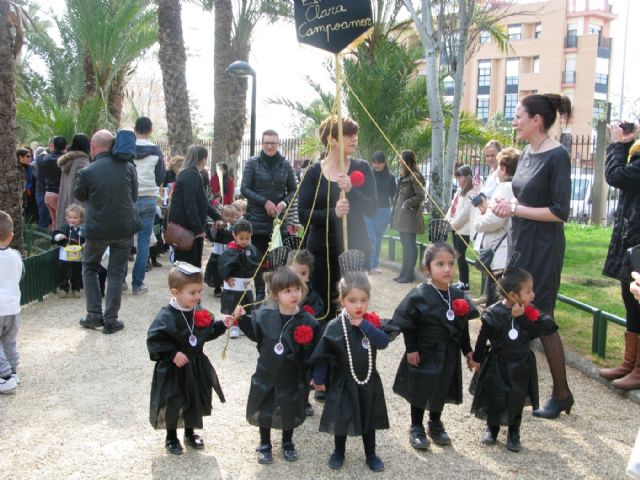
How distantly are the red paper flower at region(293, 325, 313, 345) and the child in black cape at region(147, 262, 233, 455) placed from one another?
16.2 inches

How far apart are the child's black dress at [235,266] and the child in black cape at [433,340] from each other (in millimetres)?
2620

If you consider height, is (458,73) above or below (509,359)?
above

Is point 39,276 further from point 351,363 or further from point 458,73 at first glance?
point 458,73

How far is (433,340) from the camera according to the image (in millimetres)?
4496

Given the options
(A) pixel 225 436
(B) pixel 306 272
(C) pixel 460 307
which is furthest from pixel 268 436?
(C) pixel 460 307

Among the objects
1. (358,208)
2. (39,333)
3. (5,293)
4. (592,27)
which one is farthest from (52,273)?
A: (592,27)

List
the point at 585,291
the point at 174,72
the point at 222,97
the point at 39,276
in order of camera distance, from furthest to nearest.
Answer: the point at 222,97 → the point at 174,72 → the point at 585,291 → the point at 39,276

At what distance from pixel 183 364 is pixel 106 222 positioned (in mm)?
3086

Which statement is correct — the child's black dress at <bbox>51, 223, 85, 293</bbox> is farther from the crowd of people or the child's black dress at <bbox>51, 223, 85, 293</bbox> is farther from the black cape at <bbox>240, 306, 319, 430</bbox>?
the black cape at <bbox>240, 306, 319, 430</bbox>

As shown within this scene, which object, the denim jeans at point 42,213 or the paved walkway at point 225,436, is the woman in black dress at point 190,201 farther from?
the denim jeans at point 42,213

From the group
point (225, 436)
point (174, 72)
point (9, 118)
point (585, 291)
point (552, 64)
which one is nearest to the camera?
point (225, 436)

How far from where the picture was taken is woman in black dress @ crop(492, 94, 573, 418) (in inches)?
192

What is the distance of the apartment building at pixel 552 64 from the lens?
2083 inches

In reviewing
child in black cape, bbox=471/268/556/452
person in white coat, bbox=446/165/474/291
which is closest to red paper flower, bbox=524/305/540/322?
child in black cape, bbox=471/268/556/452
